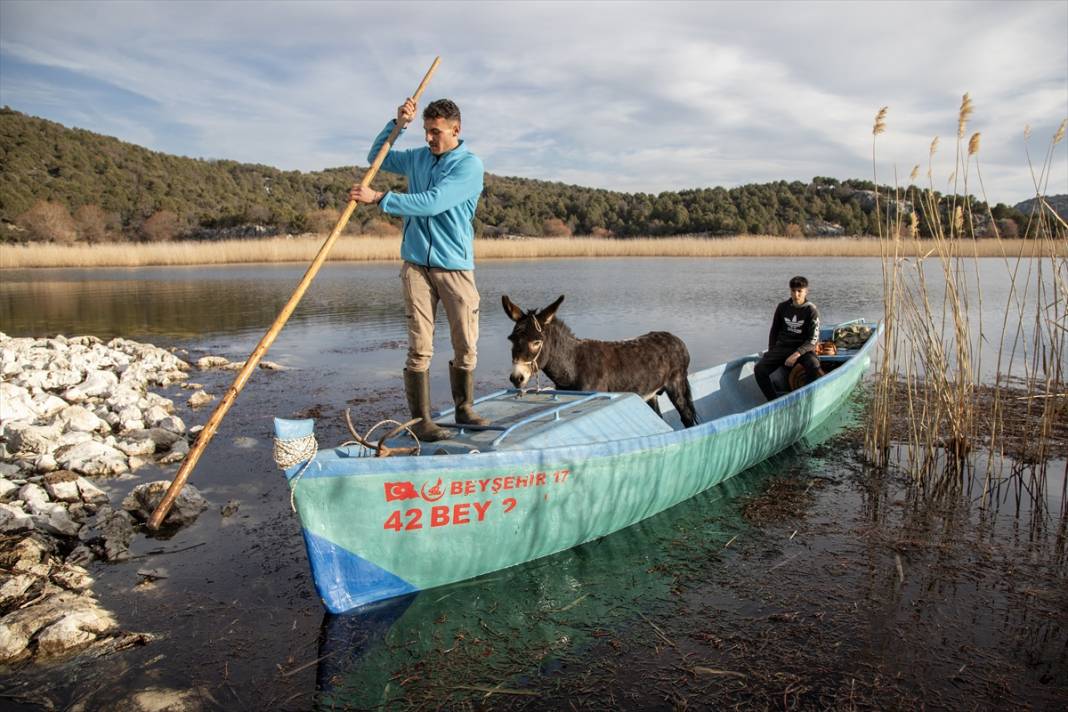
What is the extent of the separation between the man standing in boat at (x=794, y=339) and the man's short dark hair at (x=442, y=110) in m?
4.94

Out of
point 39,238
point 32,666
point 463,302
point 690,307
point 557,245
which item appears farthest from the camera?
point 39,238

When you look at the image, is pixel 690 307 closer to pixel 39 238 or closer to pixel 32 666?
pixel 32 666

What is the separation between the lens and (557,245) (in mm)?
41281

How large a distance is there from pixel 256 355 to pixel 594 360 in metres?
3.14

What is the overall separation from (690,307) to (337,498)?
16.6 m

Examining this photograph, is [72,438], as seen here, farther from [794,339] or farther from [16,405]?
[794,339]

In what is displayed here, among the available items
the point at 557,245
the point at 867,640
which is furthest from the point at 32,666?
the point at 557,245

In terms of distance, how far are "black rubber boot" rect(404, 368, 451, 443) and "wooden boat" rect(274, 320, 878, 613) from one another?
0.27 feet

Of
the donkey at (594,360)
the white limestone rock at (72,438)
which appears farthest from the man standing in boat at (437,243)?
the white limestone rock at (72,438)

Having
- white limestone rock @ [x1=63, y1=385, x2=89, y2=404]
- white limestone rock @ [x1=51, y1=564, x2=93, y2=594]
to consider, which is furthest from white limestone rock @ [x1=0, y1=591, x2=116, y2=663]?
white limestone rock @ [x1=63, y1=385, x2=89, y2=404]

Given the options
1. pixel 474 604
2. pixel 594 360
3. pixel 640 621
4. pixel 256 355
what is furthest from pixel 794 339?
pixel 256 355

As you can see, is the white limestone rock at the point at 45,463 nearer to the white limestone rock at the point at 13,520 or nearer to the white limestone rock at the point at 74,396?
the white limestone rock at the point at 13,520

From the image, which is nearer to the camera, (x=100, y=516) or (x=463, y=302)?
(x=463, y=302)

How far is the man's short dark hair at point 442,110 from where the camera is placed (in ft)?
15.0
